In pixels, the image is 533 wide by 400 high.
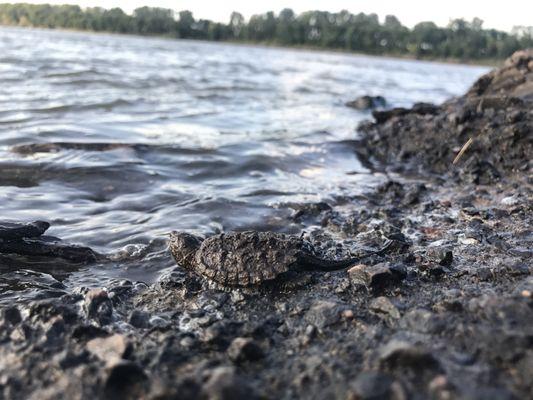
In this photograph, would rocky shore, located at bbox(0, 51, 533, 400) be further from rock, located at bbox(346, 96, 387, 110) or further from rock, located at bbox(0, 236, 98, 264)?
rock, located at bbox(346, 96, 387, 110)

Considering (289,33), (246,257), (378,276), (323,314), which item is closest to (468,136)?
(378,276)

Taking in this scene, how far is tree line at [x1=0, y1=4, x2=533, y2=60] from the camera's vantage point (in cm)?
8906

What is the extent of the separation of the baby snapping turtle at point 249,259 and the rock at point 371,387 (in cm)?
104

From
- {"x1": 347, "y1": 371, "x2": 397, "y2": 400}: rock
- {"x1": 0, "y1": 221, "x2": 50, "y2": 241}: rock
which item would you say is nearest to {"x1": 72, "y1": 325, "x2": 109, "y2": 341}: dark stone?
{"x1": 347, "y1": 371, "x2": 397, "y2": 400}: rock

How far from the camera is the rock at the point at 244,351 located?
72.9 inches

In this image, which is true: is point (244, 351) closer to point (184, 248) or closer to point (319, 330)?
point (319, 330)

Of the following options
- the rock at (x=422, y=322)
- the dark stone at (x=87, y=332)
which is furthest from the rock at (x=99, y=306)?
the rock at (x=422, y=322)

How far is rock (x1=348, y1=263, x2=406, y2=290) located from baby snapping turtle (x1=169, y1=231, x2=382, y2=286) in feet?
0.93

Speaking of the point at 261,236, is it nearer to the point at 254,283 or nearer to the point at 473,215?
the point at 254,283

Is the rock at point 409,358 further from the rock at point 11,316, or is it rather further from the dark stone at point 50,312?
the rock at point 11,316

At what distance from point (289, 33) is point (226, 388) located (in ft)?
335

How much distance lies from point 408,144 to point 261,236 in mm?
5047

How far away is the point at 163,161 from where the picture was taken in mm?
6031

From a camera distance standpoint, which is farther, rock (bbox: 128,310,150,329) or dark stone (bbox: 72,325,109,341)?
rock (bbox: 128,310,150,329)
